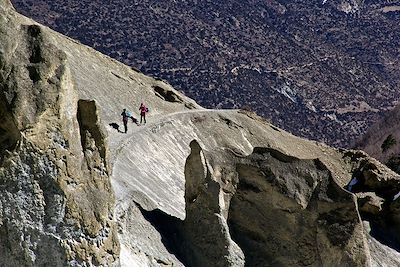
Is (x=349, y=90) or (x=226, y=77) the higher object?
(x=349, y=90)

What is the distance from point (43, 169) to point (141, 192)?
13.0 metres

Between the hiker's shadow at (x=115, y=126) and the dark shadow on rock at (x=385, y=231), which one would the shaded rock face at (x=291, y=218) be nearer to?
the dark shadow on rock at (x=385, y=231)

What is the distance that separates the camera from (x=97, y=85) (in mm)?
51000

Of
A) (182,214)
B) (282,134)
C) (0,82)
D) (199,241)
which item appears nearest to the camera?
(0,82)

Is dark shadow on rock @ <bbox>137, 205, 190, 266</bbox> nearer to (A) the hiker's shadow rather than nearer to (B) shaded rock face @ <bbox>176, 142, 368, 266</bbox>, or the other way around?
(B) shaded rock face @ <bbox>176, 142, 368, 266</bbox>

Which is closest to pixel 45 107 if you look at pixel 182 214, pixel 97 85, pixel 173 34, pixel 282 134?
pixel 182 214

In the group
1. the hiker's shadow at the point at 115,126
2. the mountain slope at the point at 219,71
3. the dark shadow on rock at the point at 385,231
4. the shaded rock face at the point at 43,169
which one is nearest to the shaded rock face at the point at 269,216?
the shaded rock face at the point at 43,169

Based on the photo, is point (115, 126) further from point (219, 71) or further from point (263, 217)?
point (219, 71)

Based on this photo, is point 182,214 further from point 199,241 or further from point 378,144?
point 378,144

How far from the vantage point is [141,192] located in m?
28.5

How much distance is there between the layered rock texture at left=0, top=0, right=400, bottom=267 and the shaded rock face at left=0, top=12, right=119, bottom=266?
0.08 ft

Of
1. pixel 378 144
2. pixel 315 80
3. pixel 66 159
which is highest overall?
pixel 315 80

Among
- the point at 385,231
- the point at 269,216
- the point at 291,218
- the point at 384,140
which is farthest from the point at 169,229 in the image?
the point at 384,140

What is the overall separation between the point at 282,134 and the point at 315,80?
5187 inches
